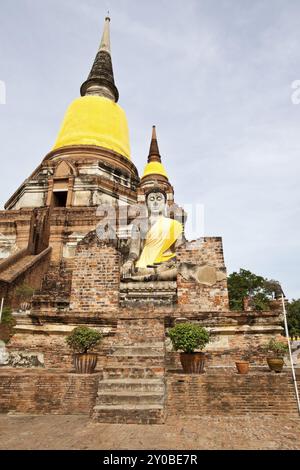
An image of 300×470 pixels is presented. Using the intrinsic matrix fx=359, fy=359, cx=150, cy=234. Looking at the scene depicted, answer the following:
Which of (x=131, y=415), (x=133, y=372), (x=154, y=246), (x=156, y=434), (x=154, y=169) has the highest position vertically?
(x=154, y=169)

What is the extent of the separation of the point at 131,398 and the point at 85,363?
1384 mm

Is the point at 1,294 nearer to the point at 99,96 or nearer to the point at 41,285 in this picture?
the point at 41,285

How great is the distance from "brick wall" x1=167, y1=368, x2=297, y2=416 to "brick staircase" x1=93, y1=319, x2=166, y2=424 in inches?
11.9

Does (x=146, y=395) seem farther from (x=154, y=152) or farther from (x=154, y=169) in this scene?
(x=154, y=152)

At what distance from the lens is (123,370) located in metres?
5.63

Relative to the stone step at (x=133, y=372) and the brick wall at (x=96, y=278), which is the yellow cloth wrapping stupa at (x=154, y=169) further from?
the stone step at (x=133, y=372)

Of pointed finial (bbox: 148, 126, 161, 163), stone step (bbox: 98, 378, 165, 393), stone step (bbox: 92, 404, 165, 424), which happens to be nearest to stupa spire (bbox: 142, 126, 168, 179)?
pointed finial (bbox: 148, 126, 161, 163)

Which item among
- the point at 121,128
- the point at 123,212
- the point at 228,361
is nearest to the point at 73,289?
the point at 228,361

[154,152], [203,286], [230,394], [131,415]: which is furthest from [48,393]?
[154,152]

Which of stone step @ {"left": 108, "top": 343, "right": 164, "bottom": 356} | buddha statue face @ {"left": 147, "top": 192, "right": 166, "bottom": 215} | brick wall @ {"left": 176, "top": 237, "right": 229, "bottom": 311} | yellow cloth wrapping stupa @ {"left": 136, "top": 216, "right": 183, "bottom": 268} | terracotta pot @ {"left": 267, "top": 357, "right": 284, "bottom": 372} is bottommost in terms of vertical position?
terracotta pot @ {"left": 267, "top": 357, "right": 284, "bottom": 372}

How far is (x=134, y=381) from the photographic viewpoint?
541cm

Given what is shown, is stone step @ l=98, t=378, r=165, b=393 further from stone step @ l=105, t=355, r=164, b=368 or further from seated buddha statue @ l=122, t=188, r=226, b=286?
seated buddha statue @ l=122, t=188, r=226, b=286

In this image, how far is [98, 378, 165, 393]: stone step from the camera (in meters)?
5.26

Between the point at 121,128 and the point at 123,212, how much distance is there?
1005 centimetres
